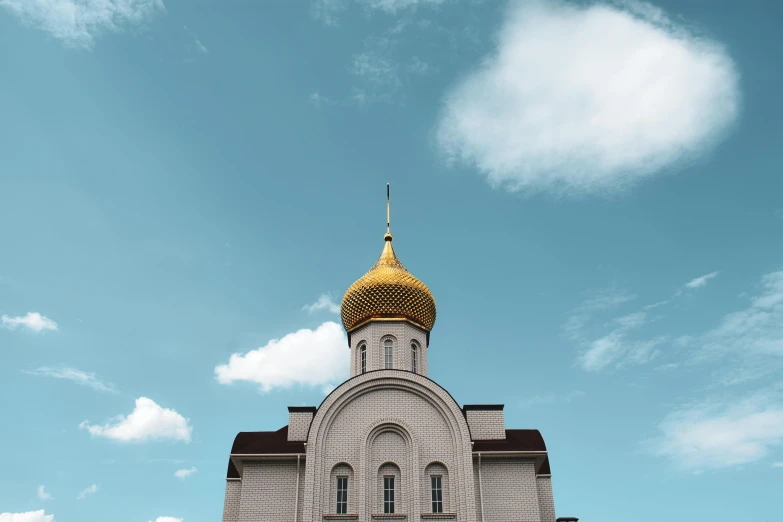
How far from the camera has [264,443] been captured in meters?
21.1

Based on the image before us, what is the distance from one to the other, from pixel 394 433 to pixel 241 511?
5.15m

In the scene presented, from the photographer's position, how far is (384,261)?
26.0m

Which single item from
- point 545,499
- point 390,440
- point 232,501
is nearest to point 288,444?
point 232,501

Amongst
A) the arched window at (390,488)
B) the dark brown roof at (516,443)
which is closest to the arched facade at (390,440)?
the arched window at (390,488)

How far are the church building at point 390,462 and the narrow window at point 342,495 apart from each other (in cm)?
3

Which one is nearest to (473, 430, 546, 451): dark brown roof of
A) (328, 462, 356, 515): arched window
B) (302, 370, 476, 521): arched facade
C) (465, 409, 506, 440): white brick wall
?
(465, 409, 506, 440): white brick wall

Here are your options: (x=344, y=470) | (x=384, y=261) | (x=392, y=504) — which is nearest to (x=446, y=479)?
(x=392, y=504)

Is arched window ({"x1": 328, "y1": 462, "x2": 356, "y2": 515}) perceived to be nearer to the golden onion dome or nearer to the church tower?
the church tower

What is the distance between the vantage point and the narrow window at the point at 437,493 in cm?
1964

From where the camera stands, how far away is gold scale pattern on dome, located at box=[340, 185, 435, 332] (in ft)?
79.3

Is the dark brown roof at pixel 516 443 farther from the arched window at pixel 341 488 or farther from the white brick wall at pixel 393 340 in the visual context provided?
the arched window at pixel 341 488

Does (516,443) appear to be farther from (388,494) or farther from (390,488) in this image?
(388,494)

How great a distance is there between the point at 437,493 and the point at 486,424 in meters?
3.11

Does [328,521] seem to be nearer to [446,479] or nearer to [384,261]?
[446,479]
